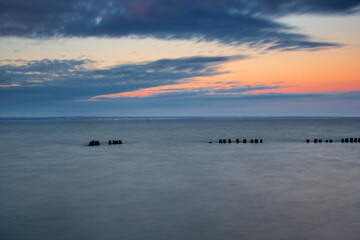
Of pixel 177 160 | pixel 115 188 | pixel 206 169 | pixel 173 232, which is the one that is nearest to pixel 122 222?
pixel 173 232

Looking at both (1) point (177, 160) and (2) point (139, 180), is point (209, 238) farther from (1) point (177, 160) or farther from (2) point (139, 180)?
(1) point (177, 160)

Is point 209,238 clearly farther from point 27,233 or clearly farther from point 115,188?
point 115,188

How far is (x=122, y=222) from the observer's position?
12203 mm

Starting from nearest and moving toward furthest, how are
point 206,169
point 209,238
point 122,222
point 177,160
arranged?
point 209,238, point 122,222, point 206,169, point 177,160

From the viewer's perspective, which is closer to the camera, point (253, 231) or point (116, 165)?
point (253, 231)

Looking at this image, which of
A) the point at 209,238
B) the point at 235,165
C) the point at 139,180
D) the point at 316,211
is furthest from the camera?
the point at 235,165

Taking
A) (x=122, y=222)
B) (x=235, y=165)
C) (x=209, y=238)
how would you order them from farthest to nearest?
1. (x=235, y=165)
2. (x=122, y=222)
3. (x=209, y=238)

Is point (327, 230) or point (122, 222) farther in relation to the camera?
point (122, 222)

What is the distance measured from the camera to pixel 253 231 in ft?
36.6

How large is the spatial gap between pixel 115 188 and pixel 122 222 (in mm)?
6364

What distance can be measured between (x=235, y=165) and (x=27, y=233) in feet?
62.5

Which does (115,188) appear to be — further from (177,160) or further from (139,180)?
(177,160)

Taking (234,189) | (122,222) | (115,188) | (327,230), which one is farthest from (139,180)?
(327,230)

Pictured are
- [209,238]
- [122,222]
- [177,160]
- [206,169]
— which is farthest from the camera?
[177,160]
